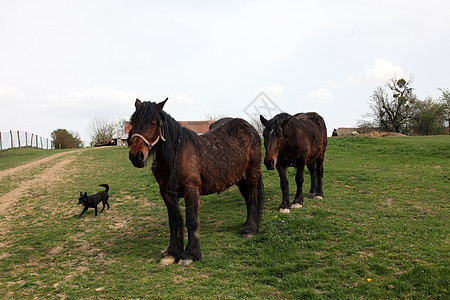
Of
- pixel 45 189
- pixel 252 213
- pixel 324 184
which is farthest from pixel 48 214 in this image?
pixel 324 184

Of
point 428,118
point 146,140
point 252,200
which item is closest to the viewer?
point 146,140

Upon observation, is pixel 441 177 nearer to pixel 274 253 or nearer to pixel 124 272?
pixel 274 253

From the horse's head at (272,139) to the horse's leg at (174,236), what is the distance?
257cm

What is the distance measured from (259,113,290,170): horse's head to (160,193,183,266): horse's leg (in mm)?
2575

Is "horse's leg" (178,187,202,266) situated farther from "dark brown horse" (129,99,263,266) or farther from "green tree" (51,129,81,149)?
"green tree" (51,129,81,149)

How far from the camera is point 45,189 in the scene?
13125mm

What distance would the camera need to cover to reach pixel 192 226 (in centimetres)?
500

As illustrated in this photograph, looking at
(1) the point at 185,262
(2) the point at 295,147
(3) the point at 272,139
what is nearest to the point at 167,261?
(1) the point at 185,262

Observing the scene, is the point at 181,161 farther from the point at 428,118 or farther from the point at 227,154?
the point at 428,118

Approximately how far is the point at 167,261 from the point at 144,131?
2219 millimetres

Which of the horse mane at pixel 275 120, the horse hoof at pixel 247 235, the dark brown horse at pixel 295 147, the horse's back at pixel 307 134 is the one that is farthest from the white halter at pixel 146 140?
the horse's back at pixel 307 134

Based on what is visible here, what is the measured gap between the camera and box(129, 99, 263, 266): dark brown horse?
15.1 ft

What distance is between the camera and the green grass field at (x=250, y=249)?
4.05 m

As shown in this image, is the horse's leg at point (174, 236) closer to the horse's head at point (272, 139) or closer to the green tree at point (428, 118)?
the horse's head at point (272, 139)
